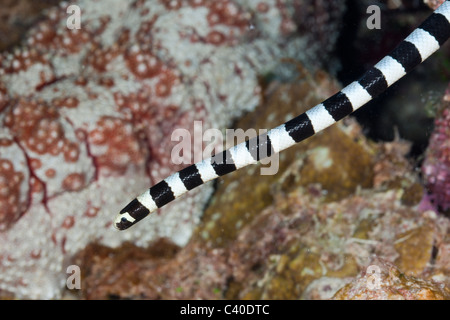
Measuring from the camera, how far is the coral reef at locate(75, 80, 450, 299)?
3.12 m

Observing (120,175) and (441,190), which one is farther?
(120,175)

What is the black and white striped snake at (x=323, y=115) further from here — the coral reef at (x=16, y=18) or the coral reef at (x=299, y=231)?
the coral reef at (x=16, y=18)

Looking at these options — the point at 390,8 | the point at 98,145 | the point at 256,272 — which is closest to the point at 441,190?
the point at 256,272

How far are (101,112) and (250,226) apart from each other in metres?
1.79

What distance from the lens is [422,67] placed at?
4141 mm

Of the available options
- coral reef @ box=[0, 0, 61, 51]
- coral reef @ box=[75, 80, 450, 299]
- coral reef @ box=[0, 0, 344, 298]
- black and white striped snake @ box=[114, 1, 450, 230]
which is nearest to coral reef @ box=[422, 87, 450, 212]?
coral reef @ box=[75, 80, 450, 299]

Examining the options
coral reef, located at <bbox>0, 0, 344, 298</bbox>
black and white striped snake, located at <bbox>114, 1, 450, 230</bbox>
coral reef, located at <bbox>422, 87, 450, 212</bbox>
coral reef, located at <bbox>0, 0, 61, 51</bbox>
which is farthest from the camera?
coral reef, located at <bbox>0, 0, 61, 51</bbox>

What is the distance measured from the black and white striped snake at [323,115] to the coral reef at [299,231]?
0.79 metres

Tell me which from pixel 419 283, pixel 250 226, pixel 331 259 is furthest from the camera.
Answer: pixel 250 226

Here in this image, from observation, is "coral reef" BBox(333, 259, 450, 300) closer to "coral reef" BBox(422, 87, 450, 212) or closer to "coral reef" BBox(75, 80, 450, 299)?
"coral reef" BBox(75, 80, 450, 299)

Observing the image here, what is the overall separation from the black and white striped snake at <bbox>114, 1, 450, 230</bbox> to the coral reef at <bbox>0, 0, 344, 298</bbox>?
903 millimetres

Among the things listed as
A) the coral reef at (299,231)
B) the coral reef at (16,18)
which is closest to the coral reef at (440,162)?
the coral reef at (299,231)

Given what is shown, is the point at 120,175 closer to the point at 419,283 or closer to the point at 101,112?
the point at 101,112

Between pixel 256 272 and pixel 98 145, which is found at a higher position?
pixel 98 145
